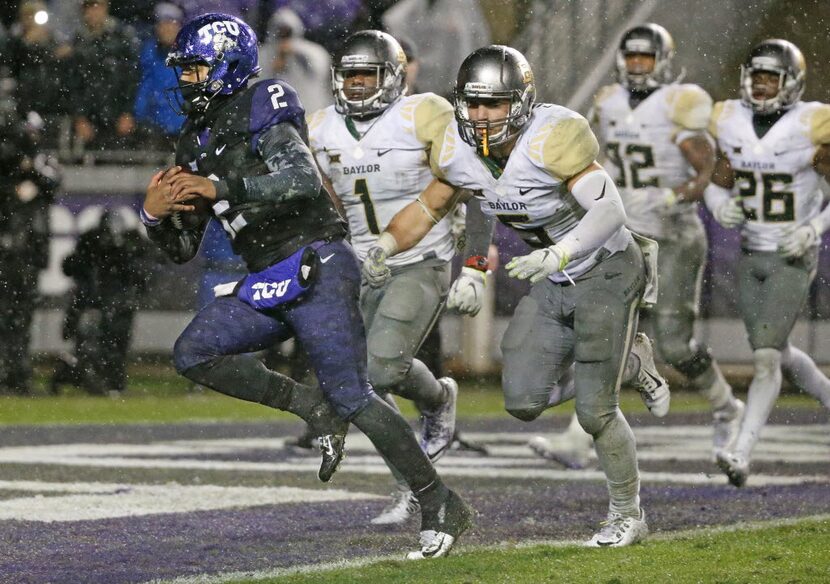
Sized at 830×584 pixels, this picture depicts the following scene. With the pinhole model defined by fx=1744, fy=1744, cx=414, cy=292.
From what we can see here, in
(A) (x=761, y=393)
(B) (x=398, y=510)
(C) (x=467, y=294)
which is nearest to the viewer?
(C) (x=467, y=294)

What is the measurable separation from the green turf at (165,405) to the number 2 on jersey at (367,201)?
359cm

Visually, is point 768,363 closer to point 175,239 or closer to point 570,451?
point 570,451

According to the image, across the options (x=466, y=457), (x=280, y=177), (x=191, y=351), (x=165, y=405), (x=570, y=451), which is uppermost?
(x=280, y=177)

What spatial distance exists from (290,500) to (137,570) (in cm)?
167

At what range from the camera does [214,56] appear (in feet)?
16.9

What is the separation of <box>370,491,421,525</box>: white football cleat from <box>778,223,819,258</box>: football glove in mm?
2139

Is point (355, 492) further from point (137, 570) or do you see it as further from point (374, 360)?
point (137, 570)

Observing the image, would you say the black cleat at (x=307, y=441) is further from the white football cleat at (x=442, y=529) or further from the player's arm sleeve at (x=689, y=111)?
the white football cleat at (x=442, y=529)

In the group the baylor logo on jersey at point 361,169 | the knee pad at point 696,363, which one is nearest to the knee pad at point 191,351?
the baylor logo on jersey at point 361,169

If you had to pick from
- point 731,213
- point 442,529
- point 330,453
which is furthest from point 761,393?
point 330,453

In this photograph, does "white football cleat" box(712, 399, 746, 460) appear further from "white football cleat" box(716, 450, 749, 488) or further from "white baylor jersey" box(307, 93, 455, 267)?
"white baylor jersey" box(307, 93, 455, 267)

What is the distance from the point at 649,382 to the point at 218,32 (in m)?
1.89

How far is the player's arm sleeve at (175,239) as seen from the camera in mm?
5070

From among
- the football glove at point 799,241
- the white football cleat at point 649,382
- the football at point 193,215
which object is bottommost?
the white football cleat at point 649,382
